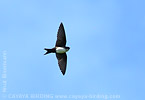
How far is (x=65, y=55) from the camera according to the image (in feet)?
136

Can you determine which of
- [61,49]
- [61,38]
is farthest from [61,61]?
[61,38]

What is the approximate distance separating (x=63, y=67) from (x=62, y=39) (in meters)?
1.91

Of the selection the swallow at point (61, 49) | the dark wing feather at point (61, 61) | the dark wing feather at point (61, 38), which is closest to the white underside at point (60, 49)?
the swallow at point (61, 49)

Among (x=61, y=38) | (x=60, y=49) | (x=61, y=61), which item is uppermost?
(x=61, y=38)

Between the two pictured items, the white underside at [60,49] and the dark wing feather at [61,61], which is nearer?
the white underside at [60,49]

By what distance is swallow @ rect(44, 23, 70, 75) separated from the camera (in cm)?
4059

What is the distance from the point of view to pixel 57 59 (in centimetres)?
4112

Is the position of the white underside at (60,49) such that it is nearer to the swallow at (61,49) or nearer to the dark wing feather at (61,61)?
the swallow at (61,49)

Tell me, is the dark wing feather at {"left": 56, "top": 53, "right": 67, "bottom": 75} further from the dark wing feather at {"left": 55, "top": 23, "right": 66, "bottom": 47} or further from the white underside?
the dark wing feather at {"left": 55, "top": 23, "right": 66, "bottom": 47}

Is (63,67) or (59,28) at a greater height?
(59,28)

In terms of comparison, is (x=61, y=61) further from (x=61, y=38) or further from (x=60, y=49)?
(x=61, y=38)

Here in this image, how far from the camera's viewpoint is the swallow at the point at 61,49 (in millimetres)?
40594

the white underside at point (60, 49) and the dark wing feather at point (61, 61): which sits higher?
the white underside at point (60, 49)

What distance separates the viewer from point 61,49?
134 feet
